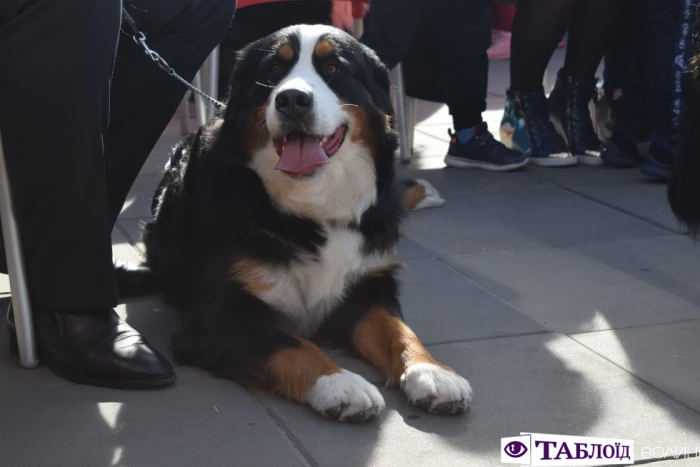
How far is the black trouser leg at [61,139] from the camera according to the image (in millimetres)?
2471

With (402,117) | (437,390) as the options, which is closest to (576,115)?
(402,117)

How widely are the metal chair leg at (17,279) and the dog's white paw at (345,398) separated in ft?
2.78

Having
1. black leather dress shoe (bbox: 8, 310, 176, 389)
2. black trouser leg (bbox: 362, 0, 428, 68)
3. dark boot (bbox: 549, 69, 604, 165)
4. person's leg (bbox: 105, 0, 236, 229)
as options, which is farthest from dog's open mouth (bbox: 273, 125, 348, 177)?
dark boot (bbox: 549, 69, 604, 165)

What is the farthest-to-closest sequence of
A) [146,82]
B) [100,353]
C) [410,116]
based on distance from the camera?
[410,116] → [146,82] → [100,353]

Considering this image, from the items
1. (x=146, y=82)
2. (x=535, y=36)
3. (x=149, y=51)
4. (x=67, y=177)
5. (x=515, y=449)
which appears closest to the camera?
(x=515, y=449)

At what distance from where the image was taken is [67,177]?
101 inches

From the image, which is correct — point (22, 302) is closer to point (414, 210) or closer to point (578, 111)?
point (414, 210)

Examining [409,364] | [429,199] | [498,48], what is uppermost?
[409,364]

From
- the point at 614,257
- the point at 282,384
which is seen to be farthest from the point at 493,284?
the point at 282,384

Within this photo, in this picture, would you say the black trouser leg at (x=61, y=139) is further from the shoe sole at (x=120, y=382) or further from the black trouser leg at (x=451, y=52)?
the black trouser leg at (x=451, y=52)

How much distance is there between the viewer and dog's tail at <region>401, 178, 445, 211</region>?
4.64m

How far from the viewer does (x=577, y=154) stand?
557cm

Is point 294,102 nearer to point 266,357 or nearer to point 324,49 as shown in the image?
point 324,49

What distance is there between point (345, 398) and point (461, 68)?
3.33m
